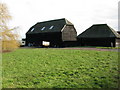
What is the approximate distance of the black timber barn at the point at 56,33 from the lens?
37719 mm

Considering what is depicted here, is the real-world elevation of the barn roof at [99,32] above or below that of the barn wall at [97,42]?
above

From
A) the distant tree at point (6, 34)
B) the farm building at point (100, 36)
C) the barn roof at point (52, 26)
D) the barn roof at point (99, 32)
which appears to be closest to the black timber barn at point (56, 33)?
the barn roof at point (52, 26)

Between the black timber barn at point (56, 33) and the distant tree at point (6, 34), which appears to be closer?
the distant tree at point (6, 34)

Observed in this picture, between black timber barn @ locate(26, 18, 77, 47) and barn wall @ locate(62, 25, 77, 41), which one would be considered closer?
black timber barn @ locate(26, 18, 77, 47)

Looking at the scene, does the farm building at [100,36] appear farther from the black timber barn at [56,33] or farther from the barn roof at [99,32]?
the black timber barn at [56,33]

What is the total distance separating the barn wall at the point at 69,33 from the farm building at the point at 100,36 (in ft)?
13.6

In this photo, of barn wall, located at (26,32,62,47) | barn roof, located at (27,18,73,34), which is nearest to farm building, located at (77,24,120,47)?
barn wall, located at (26,32,62,47)

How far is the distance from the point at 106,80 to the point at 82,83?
1375 mm

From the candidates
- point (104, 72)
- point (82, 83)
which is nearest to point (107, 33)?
point (104, 72)

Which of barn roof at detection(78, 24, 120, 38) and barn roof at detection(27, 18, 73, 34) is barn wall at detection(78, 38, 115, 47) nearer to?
barn roof at detection(78, 24, 120, 38)

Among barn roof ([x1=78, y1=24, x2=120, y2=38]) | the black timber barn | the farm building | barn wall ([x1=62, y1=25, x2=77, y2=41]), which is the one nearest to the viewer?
the farm building

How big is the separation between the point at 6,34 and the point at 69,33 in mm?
21045

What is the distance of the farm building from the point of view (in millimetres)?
32125

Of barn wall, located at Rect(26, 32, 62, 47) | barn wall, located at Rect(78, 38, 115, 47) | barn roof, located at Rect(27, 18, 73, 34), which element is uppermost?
barn roof, located at Rect(27, 18, 73, 34)
